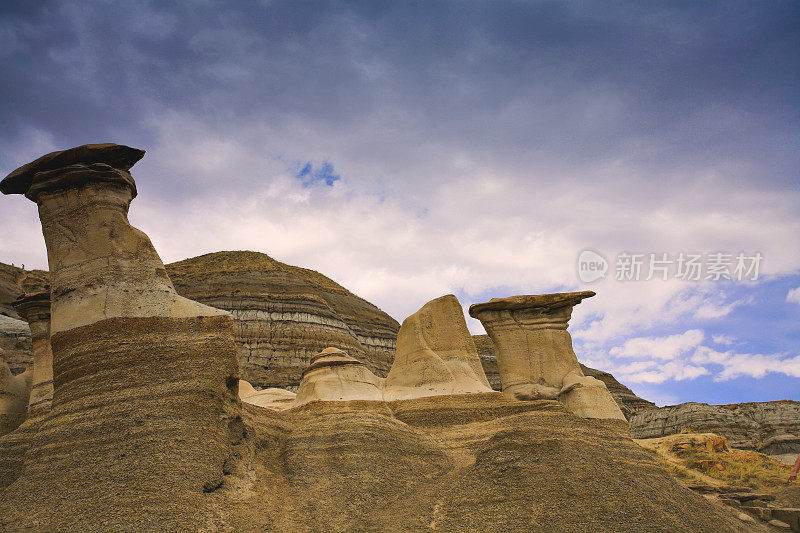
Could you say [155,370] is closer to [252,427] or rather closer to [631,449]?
[252,427]

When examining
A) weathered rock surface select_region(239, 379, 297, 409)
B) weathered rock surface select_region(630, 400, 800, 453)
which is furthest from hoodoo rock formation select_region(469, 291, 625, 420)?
weathered rock surface select_region(630, 400, 800, 453)

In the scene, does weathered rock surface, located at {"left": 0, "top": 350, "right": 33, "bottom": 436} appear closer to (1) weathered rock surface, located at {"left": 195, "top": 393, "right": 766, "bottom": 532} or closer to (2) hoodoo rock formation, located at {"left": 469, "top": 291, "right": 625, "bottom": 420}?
(1) weathered rock surface, located at {"left": 195, "top": 393, "right": 766, "bottom": 532}

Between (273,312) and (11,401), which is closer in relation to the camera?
(11,401)

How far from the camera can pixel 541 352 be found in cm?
1792

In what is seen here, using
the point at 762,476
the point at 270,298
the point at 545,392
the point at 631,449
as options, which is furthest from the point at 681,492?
the point at 270,298

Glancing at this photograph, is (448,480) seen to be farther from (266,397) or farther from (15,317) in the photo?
(15,317)

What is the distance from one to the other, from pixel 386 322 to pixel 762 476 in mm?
34831

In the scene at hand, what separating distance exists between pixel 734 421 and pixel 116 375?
104 ft

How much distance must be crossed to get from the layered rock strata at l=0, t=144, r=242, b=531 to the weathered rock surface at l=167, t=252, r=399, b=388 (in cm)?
2486

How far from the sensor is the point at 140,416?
9500 millimetres

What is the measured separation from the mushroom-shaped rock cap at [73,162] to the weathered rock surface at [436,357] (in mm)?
8428

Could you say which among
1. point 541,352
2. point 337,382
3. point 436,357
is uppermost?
point 541,352

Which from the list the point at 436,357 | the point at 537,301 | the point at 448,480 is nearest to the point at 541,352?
the point at 537,301

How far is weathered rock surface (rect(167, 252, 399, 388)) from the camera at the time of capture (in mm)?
37781
